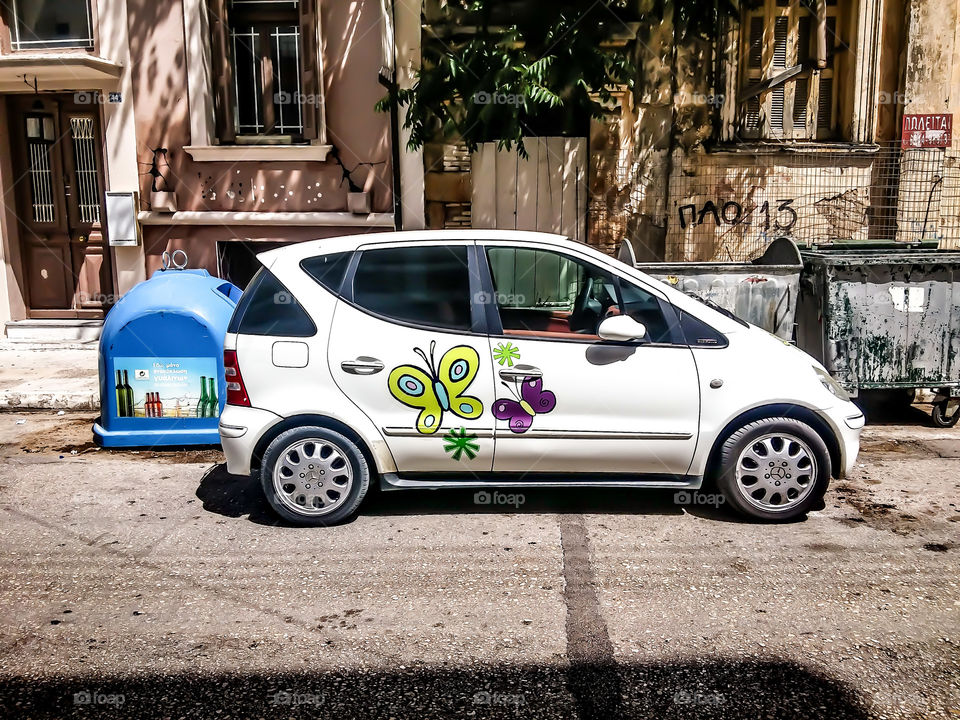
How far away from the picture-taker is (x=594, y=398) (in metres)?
4.93

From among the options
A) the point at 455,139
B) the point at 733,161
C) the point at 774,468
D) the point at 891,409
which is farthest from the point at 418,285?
the point at 733,161

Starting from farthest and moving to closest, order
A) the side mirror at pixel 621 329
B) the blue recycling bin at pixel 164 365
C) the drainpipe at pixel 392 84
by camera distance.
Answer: the drainpipe at pixel 392 84, the blue recycling bin at pixel 164 365, the side mirror at pixel 621 329

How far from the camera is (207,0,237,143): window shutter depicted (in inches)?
420

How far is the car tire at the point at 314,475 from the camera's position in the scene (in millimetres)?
4988

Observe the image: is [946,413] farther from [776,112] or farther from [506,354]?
[776,112]

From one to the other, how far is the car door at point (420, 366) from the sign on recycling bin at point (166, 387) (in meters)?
2.07

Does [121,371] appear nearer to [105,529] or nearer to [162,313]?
[162,313]

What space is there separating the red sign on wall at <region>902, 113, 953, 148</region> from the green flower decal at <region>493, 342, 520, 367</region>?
310 inches

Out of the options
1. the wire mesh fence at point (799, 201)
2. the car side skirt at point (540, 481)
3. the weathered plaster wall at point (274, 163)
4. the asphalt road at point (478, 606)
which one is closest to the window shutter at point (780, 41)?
the wire mesh fence at point (799, 201)

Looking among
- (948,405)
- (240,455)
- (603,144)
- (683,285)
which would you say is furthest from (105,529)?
(603,144)

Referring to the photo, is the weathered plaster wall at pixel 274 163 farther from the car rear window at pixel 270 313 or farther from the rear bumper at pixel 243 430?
the rear bumper at pixel 243 430

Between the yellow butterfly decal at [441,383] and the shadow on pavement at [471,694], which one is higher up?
the yellow butterfly decal at [441,383]

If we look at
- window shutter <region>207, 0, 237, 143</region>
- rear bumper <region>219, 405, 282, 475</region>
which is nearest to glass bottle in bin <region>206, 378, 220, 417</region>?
rear bumper <region>219, 405, 282, 475</region>

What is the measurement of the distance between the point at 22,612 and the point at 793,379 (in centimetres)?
430
